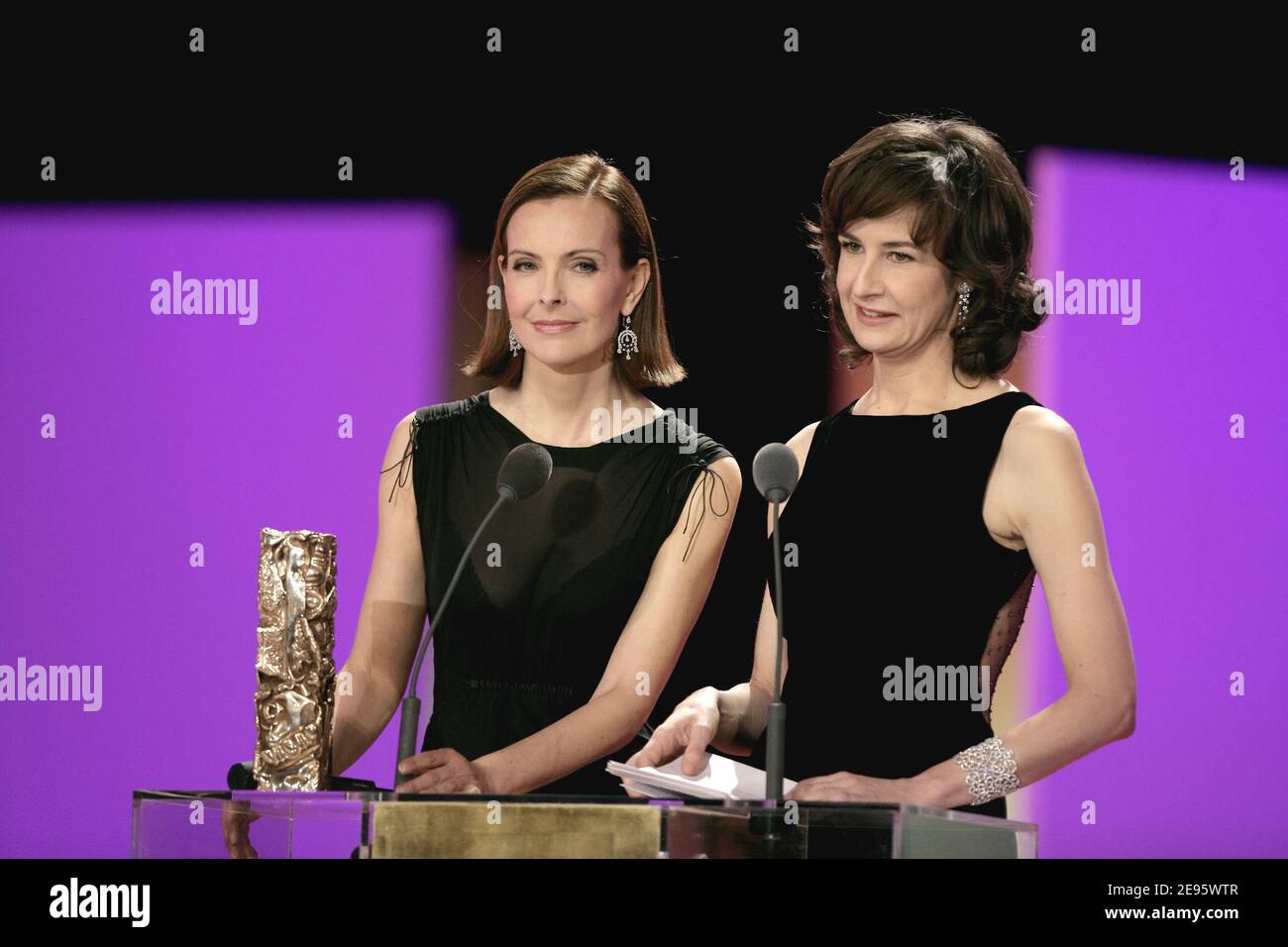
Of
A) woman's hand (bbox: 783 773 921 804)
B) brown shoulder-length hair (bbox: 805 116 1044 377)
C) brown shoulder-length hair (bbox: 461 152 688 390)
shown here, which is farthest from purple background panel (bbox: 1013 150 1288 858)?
woman's hand (bbox: 783 773 921 804)

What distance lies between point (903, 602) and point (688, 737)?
25.1 inches

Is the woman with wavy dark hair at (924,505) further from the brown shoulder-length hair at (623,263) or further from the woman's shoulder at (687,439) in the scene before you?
the brown shoulder-length hair at (623,263)

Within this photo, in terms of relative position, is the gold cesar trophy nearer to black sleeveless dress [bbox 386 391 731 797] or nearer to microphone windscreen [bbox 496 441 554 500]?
microphone windscreen [bbox 496 441 554 500]

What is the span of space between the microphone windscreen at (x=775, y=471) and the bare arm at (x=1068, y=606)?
1.94 ft

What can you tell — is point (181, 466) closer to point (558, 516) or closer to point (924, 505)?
point (558, 516)

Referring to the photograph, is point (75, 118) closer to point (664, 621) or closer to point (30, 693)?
point (30, 693)

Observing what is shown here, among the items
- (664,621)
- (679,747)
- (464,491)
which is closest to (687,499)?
(664,621)

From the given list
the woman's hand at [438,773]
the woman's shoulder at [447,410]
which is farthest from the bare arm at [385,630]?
the woman's hand at [438,773]

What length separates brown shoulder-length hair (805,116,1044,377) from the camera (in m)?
3.35

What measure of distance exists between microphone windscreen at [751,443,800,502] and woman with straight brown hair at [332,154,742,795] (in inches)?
38.0

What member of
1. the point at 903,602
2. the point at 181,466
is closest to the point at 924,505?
the point at 903,602

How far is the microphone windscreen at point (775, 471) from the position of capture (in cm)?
274

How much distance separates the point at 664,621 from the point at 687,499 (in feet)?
0.99

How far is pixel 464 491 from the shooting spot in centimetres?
387
